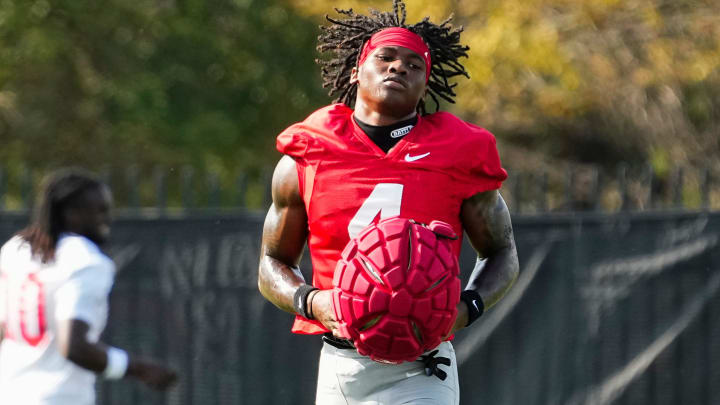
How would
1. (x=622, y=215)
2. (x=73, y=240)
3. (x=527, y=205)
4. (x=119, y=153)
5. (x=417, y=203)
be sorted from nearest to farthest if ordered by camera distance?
(x=417, y=203), (x=73, y=240), (x=622, y=215), (x=527, y=205), (x=119, y=153)

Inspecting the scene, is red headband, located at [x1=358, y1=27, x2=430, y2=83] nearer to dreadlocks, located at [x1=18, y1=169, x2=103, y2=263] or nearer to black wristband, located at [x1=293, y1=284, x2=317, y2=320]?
black wristband, located at [x1=293, y1=284, x2=317, y2=320]

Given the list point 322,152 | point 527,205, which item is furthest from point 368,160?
point 527,205

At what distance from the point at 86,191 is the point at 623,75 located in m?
9.61

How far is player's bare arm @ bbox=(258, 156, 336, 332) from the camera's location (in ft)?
13.3

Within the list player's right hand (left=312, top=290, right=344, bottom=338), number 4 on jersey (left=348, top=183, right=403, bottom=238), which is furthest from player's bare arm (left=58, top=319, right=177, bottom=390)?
number 4 on jersey (left=348, top=183, right=403, bottom=238)

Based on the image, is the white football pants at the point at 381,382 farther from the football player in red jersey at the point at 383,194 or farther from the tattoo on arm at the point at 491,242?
the tattoo on arm at the point at 491,242

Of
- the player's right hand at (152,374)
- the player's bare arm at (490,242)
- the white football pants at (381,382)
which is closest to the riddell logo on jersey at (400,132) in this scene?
the player's bare arm at (490,242)

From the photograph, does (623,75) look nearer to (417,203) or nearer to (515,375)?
(515,375)

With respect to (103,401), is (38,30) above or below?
above

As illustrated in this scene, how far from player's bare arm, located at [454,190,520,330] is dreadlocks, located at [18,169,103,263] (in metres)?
1.68

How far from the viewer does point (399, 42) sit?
404 centimetres

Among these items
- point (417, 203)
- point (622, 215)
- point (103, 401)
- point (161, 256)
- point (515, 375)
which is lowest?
point (103, 401)

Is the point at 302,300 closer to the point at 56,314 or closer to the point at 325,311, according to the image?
the point at 325,311

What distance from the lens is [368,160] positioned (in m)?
3.91
